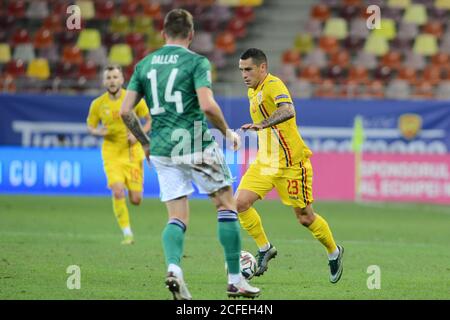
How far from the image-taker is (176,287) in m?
7.64

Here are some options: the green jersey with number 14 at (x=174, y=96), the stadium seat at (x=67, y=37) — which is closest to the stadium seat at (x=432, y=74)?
the stadium seat at (x=67, y=37)

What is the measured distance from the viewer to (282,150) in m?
10.2

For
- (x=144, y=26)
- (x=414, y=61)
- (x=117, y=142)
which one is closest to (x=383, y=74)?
(x=414, y=61)

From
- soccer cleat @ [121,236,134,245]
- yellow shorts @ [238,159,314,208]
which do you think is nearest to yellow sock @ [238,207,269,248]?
yellow shorts @ [238,159,314,208]

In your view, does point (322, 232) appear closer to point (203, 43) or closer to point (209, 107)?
point (209, 107)

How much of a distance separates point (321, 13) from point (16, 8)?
845cm

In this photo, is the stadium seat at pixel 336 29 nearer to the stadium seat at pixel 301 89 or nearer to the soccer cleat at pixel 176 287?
the stadium seat at pixel 301 89

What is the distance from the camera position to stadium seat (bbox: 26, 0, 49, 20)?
26.6 metres

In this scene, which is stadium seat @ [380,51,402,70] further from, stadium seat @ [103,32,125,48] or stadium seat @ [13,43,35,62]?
stadium seat @ [13,43,35,62]

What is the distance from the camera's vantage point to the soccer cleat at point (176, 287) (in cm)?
764

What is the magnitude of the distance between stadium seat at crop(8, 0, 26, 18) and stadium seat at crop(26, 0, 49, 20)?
0.23 metres

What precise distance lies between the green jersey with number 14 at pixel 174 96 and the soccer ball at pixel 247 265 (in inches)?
79.4
